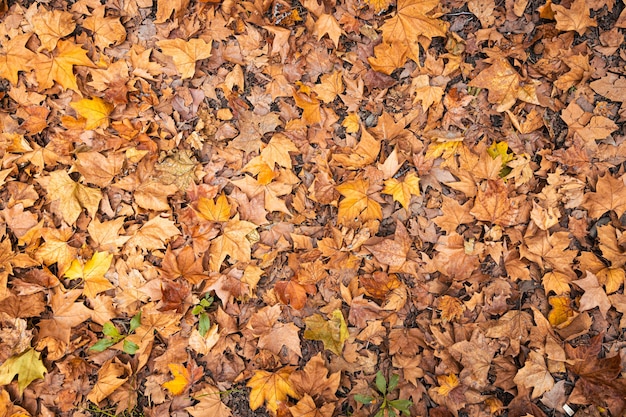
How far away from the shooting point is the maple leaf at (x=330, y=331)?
228 centimetres

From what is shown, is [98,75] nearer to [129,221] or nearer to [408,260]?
[129,221]

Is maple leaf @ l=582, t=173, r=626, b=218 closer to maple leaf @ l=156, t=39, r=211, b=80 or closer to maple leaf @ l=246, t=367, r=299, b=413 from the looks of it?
maple leaf @ l=246, t=367, r=299, b=413

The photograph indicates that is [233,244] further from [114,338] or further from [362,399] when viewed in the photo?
[362,399]

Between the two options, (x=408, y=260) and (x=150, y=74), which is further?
(x=150, y=74)

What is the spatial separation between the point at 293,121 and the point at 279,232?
62 centimetres

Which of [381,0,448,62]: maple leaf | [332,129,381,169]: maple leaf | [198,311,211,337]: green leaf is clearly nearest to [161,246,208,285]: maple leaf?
[198,311,211,337]: green leaf

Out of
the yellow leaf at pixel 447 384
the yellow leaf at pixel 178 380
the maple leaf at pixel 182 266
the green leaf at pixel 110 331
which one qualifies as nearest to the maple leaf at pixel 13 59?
the maple leaf at pixel 182 266

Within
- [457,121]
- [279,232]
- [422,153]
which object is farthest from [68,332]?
[457,121]

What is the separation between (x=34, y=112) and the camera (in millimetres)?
2467

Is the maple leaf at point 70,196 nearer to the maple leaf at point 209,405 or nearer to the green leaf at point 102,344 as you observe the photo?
the green leaf at point 102,344

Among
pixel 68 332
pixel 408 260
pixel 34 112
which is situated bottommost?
pixel 68 332

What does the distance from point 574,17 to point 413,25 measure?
841 millimetres

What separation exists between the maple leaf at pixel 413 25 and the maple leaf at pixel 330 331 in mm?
1464

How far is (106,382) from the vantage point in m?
2.27
